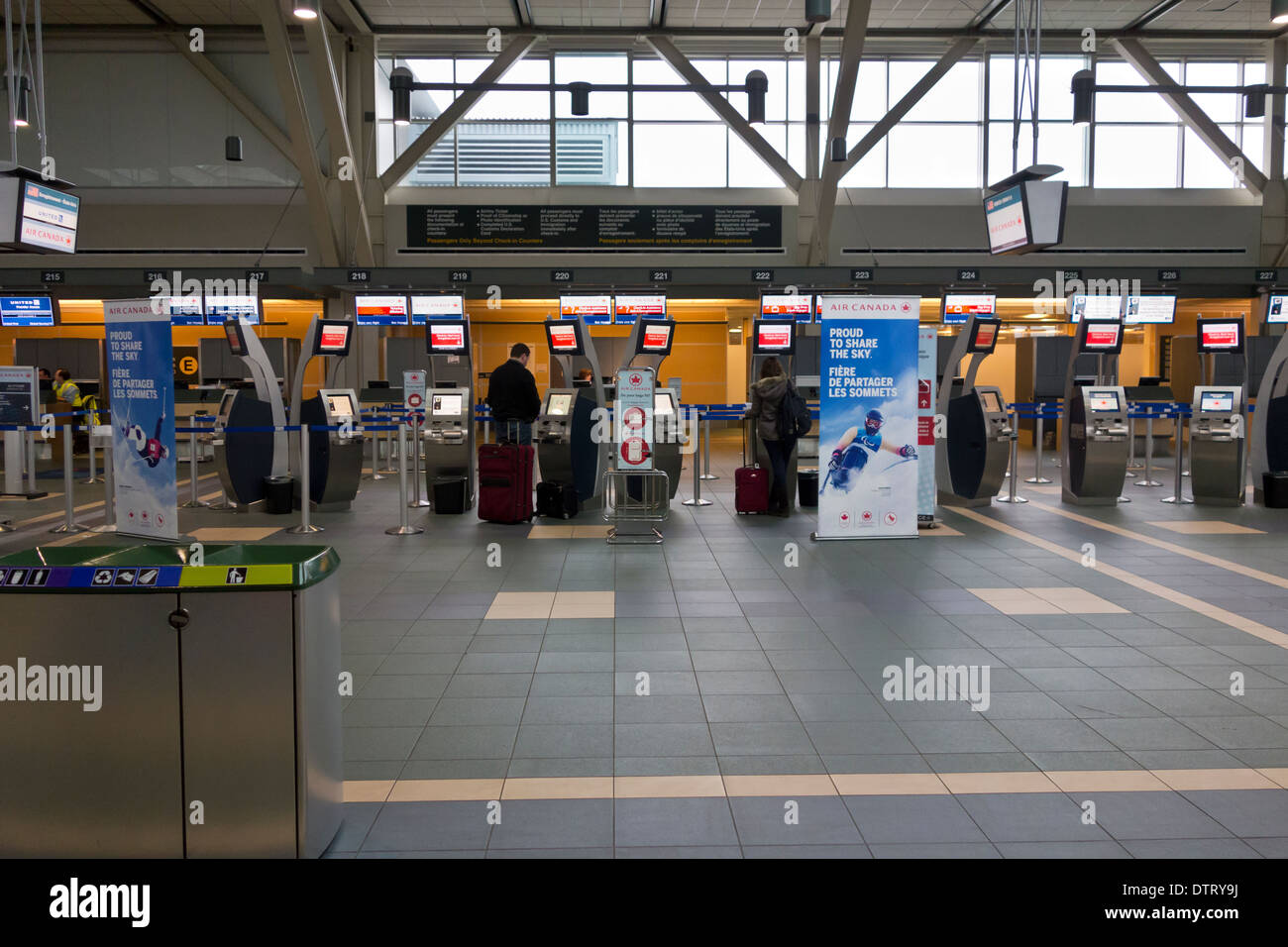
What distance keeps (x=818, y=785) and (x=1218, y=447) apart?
9.93m

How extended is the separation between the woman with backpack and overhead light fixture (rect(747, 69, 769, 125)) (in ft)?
24.9

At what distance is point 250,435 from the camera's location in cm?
1143

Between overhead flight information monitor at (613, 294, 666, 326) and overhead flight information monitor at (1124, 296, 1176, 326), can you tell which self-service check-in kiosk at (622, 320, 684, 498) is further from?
overhead flight information monitor at (1124, 296, 1176, 326)

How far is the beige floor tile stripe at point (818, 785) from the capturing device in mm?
3738

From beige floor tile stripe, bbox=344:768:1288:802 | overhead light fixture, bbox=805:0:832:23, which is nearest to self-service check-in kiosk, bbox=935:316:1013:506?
overhead light fixture, bbox=805:0:832:23

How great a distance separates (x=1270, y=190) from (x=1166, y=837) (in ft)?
72.0

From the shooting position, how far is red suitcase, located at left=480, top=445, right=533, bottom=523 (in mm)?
10508

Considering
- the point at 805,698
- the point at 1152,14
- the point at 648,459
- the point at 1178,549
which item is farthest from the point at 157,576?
the point at 1152,14

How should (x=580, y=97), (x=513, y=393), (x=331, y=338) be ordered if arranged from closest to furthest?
(x=513, y=393), (x=331, y=338), (x=580, y=97)

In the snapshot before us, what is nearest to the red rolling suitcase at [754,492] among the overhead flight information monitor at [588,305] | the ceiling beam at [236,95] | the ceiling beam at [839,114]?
the overhead flight information monitor at [588,305]

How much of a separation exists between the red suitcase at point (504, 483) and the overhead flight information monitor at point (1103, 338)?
22.8ft

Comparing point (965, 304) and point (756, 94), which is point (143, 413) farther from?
point (965, 304)

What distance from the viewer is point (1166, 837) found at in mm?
3373
